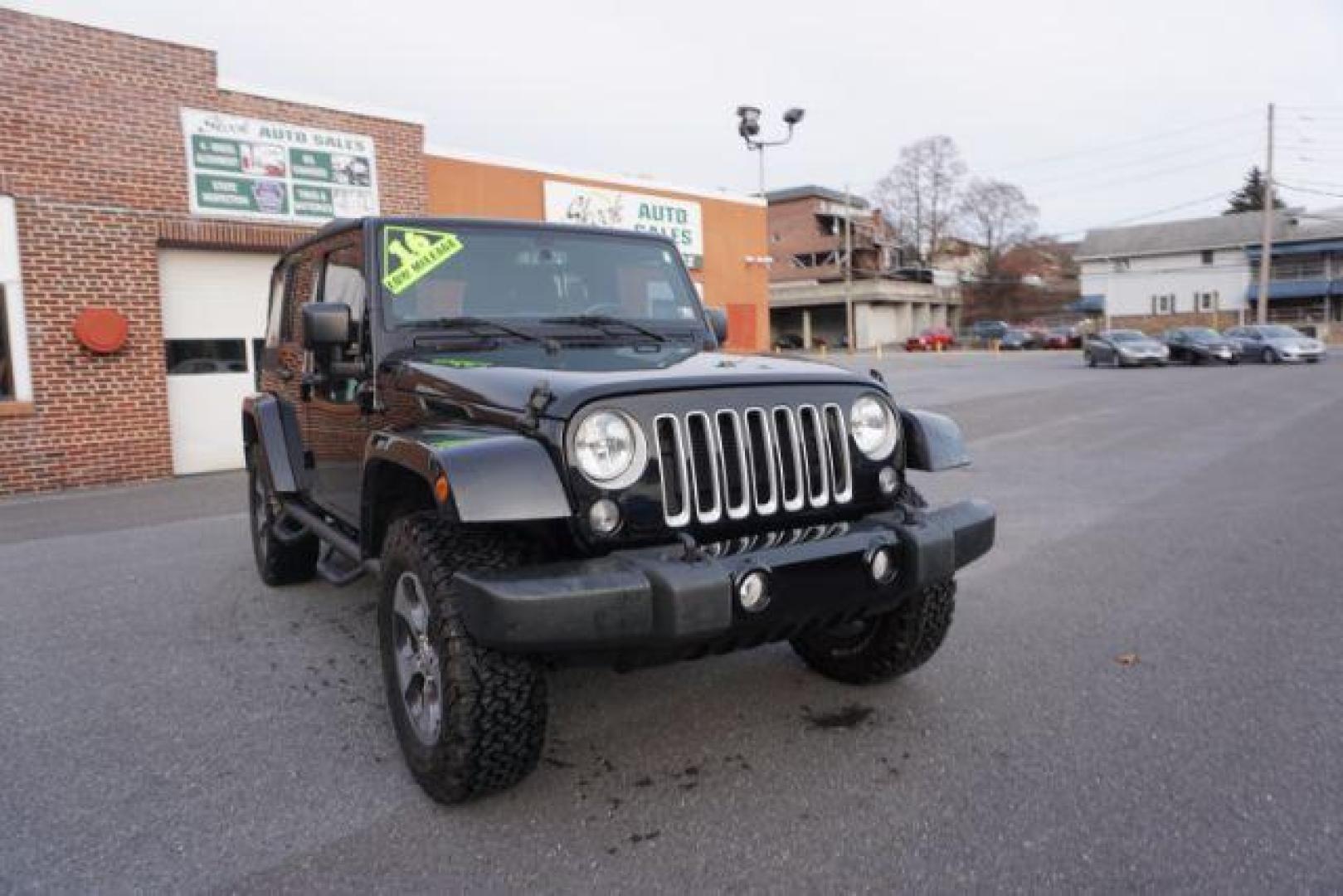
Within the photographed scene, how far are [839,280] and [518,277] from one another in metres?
65.9

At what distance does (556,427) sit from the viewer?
2736 millimetres

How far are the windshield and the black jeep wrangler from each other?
0.04 ft

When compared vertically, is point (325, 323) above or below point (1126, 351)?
above

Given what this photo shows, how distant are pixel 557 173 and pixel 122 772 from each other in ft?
42.2

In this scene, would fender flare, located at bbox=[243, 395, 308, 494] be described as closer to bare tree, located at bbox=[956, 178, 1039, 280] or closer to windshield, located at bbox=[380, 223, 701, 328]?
windshield, located at bbox=[380, 223, 701, 328]

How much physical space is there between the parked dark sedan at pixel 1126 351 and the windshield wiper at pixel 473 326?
28341 millimetres

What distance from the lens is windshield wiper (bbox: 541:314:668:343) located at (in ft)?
12.7

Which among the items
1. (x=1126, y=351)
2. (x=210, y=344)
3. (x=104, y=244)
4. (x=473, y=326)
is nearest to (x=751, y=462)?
(x=473, y=326)

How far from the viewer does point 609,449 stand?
2.76 metres

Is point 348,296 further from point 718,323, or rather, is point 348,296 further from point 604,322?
point 718,323

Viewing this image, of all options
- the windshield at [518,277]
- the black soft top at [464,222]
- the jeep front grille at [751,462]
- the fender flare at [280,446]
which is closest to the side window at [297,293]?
the black soft top at [464,222]

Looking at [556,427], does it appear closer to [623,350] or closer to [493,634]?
[493,634]

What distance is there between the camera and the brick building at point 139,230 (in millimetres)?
9562

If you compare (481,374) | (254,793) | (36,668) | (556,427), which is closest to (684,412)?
(556,427)
